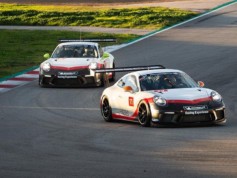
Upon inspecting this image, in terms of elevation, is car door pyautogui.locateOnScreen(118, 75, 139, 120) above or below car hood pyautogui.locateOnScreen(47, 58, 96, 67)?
above

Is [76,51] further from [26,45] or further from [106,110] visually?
[26,45]

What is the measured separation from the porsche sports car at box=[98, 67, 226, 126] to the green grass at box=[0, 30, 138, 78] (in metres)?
10.9

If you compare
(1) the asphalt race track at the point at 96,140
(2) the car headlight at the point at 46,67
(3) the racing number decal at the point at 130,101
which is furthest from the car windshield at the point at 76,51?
(3) the racing number decal at the point at 130,101

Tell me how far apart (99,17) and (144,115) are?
2963 centimetres

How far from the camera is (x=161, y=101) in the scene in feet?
58.8

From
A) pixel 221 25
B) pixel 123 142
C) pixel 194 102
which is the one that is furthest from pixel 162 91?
pixel 221 25

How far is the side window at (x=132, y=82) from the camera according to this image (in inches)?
760

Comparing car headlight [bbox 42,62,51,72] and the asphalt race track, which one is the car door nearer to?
the asphalt race track

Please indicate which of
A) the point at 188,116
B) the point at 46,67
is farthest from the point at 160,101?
the point at 46,67

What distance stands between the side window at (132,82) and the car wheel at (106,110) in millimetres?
633

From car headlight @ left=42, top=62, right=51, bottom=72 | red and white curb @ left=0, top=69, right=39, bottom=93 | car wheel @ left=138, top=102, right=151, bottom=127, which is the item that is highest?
car wheel @ left=138, top=102, right=151, bottom=127

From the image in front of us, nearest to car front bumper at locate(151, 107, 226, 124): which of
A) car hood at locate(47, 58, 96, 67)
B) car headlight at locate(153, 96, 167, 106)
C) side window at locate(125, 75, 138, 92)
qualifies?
car headlight at locate(153, 96, 167, 106)

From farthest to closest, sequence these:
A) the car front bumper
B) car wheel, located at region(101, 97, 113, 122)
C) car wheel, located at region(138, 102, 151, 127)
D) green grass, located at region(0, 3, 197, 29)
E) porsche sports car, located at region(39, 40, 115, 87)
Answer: green grass, located at region(0, 3, 197, 29) → porsche sports car, located at region(39, 40, 115, 87) → car wheel, located at region(101, 97, 113, 122) → car wheel, located at region(138, 102, 151, 127) → the car front bumper

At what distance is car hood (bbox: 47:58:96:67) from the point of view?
27.2 meters
